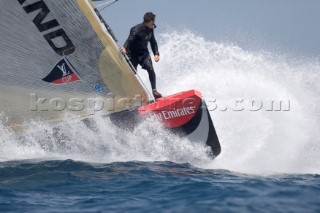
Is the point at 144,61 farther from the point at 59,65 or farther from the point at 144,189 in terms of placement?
the point at 144,189

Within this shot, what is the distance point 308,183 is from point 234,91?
3803mm

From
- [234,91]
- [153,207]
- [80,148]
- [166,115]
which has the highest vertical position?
[234,91]

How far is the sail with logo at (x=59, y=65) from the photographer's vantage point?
7.10 m

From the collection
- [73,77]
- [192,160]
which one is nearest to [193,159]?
[192,160]

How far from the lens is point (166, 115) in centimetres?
759

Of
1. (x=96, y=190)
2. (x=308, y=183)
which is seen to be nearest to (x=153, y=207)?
(x=96, y=190)

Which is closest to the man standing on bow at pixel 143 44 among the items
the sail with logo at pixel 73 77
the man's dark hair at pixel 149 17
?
the man's dark hair at pixel 149 17

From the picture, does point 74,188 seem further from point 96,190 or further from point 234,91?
point 234,91

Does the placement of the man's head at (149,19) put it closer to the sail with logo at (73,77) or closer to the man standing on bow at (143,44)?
the man standing on bow at (143,44)

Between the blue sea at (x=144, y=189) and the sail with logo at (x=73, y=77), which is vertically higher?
the sail with logo at (x=73, y=77)

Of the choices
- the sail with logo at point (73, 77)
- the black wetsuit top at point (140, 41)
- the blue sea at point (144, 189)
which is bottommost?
the blue sea at point (144, 189)

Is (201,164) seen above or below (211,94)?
below

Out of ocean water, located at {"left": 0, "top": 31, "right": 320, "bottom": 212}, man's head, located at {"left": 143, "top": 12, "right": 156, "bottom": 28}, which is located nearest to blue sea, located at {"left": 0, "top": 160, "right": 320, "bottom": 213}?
ocean water, located at {"left": 0, "top": 31, "right": 320, "bottom": 212}

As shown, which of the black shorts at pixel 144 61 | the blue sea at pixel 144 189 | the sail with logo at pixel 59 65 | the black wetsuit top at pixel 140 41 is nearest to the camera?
the blue sea at pixel 144 189
